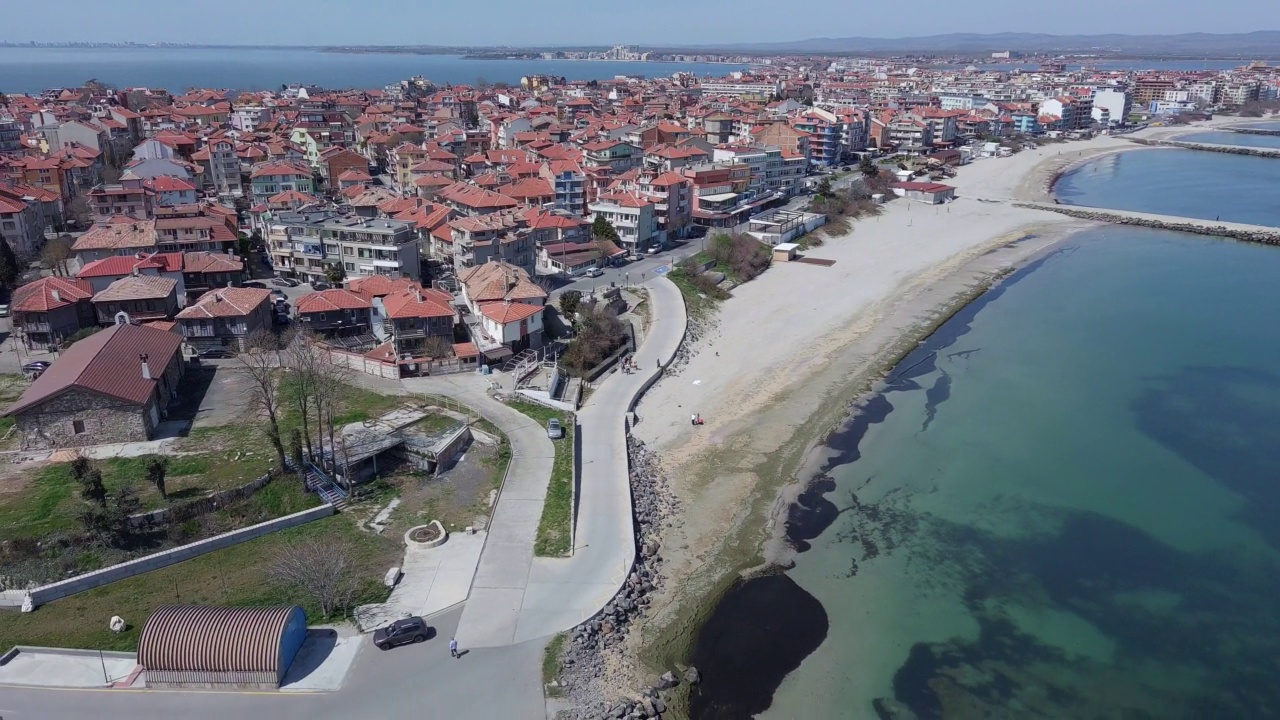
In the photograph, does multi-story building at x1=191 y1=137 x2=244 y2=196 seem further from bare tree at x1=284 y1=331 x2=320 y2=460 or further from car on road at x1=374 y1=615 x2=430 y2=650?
car on road at x1=374 y1=615 x2=430 y2=650

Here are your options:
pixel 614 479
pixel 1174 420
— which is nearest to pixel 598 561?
pixel 614 479

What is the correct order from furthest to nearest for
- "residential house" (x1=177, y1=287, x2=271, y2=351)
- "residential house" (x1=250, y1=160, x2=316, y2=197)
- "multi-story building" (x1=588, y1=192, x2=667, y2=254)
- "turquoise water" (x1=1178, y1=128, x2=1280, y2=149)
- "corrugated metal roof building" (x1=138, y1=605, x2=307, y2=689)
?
1. "turquoise water" (x1=1178, y1=128, x2=1280, y2=149)
2. "residential house" (x1=250, y1=160, x2=316, y2=197)
3. "multi-story building" (x1=588, y1=192, x2=667, y2=254)
4. "residential house" (x1=177, y1=287, x2=271, y2=351)
5. "corrugated metal roof building" (x1=138, y1=605, x2=307, y2=689)

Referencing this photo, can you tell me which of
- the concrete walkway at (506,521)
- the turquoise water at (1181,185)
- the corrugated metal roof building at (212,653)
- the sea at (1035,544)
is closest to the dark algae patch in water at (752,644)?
the sea at (1035,544)

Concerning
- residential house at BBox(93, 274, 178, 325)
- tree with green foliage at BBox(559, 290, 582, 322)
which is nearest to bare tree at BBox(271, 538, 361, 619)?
tree with green foliage at BBox(559, 290, 582, 322)

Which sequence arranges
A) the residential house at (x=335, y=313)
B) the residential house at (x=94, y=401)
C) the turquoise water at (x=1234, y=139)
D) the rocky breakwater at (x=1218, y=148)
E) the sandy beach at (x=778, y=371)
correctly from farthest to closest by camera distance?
the turquoise water at (x=1234, y=139) < the rocky breakwater at (x=1218, y=148) < the residential house at (x=335, y=313) < the residential house at (x=94, y=401) < the sandy beach at (x=778, y=371)

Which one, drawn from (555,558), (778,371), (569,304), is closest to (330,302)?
(569,304)

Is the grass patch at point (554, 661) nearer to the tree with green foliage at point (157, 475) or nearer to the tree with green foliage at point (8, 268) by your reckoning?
the tree with green foliage at point (157, 475)
